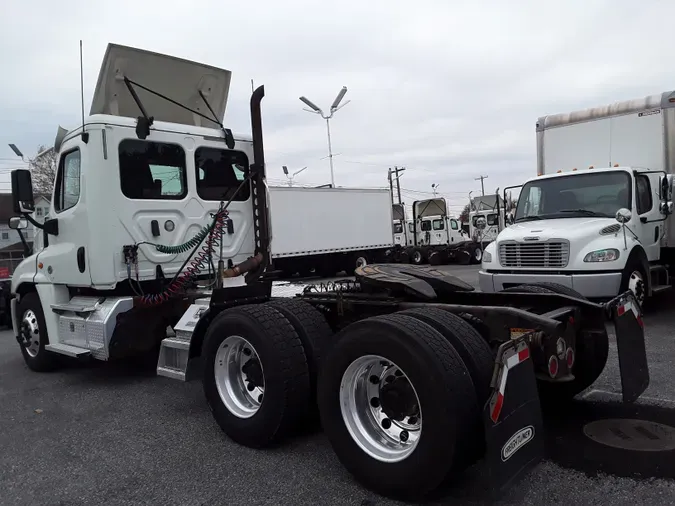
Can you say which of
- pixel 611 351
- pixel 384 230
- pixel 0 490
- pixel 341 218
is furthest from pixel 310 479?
pixel 384 230

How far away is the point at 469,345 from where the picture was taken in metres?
3.10

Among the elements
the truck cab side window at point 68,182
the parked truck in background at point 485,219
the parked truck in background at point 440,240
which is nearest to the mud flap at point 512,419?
the truck cab side window at point 68,182

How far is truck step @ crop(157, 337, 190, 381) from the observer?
4664 millimetres

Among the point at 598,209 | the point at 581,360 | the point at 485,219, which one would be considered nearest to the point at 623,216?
the point at 598,209

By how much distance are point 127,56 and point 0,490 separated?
14.1 ft

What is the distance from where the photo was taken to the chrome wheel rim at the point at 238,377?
13.5 ft

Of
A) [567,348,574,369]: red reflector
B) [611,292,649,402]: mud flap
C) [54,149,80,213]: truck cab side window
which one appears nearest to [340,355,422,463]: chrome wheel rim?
[567,348,574,369]: red reflector

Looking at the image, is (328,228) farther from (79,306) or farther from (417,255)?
(79,306)

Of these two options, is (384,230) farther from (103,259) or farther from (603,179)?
(103,259)

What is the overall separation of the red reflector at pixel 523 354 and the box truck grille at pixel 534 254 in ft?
18.3

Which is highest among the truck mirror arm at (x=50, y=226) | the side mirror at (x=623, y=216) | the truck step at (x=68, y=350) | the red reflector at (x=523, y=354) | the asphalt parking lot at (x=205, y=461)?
the truck mirror arm at (x=50, y=226)

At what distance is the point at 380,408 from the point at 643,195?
24.3 feet

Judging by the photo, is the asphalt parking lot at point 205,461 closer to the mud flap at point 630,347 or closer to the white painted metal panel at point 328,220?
the mud flap at point 630,347

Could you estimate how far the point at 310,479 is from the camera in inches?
136
